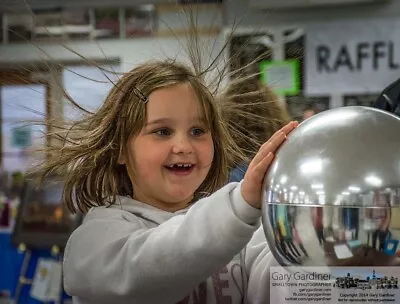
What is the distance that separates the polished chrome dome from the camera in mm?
460

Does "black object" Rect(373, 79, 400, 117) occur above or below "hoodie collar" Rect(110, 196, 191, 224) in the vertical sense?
above

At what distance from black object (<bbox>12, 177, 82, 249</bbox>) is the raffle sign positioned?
2.71 ft

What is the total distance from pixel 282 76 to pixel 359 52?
4.96ft

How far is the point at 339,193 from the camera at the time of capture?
0.46m

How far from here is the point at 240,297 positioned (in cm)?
68

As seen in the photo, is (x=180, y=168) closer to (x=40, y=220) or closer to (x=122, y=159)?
(x=122, y=159)

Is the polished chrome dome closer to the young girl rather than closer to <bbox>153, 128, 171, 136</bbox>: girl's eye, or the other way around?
the young girl

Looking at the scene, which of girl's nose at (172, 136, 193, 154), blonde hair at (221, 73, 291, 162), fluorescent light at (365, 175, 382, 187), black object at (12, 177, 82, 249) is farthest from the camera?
black object at (12, 177, 82, 249)

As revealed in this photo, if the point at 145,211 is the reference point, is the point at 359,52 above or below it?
above

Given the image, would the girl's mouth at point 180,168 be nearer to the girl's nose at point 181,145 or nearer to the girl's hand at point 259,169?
the girl's nose at point 181,145

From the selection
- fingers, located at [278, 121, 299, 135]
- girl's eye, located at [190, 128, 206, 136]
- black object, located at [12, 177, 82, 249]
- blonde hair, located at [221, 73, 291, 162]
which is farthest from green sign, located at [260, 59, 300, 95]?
black object, located at [12, 177, 82, 249]

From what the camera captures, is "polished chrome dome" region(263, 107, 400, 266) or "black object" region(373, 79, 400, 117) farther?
"black object" region(373, 79, 400, 117)

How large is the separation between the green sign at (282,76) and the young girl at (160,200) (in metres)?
0.09

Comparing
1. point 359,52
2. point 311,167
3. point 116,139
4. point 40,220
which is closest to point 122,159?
point 116,139
